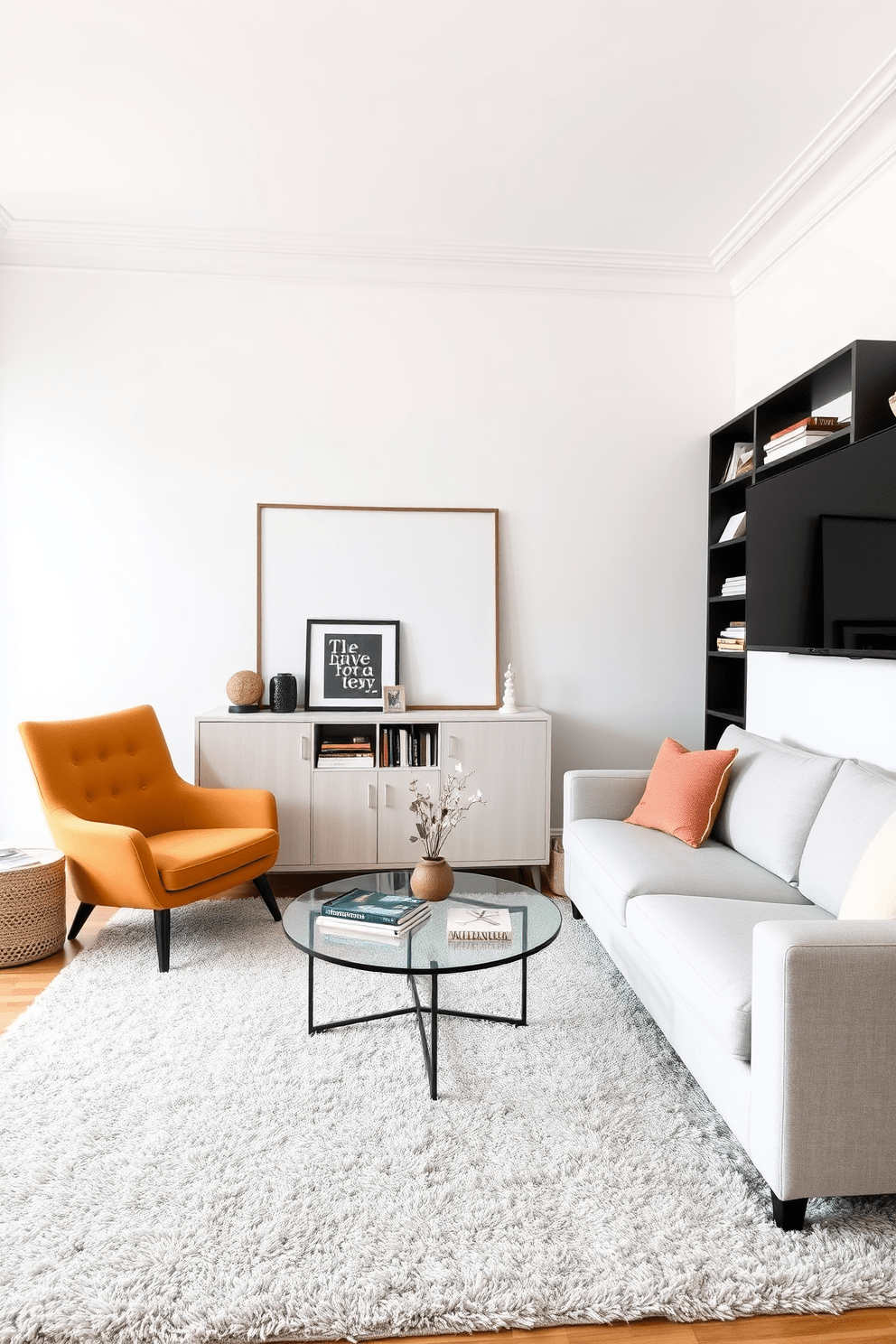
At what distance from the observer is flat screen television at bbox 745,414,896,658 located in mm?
2598

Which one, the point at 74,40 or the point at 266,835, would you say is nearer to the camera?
the point at 74,40

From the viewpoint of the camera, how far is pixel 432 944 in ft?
7.37

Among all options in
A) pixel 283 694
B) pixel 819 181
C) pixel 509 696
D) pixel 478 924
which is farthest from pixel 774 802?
pixel 819 181

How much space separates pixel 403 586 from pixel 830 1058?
296 cm

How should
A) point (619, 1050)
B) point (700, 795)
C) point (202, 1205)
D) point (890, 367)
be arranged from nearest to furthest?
point (202, 1205) < point (619, 1050) < point (890, 367) < point (700, 795)

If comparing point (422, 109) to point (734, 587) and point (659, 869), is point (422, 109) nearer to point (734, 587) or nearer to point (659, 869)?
point (734, 587)

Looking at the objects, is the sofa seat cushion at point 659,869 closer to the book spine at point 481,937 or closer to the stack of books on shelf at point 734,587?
the book spine at point 481,937

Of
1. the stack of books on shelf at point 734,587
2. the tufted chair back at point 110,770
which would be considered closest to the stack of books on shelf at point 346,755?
A: the tufted chair back at point 110,770

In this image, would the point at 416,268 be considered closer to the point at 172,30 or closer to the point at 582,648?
the point at 172,30

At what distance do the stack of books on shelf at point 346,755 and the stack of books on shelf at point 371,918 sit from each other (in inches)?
53.8

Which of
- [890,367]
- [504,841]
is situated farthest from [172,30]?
[504,841]

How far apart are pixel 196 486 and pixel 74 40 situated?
1824mm

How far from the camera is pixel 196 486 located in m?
4.12

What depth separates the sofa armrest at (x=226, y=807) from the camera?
11.5ft
